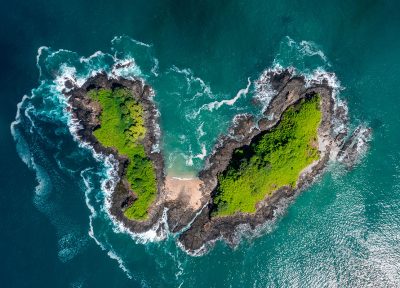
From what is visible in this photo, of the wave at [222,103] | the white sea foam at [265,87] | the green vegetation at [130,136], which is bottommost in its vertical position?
the green vegetation at [130,136]

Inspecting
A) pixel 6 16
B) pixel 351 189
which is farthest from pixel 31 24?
pixel 351 189

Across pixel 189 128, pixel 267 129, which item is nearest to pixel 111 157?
pixel 189 128

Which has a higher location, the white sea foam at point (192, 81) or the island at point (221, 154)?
the white sea foam at point (192, 81)

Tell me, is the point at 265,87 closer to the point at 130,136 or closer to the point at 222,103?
the point at 222,103

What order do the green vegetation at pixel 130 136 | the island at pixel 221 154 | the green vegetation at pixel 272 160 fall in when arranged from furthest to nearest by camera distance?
the green vegetation at pixel 130 136 → the island at pixel 221 154 → the green vegetation at pixel 272 160

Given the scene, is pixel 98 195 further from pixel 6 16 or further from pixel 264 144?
pixel 6 16

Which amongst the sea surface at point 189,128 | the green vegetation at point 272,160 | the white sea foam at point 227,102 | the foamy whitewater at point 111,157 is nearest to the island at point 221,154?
the green vegetation at point 272,160

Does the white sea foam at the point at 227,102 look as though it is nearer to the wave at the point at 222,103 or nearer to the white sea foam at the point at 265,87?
the wave at the point at 222,103
